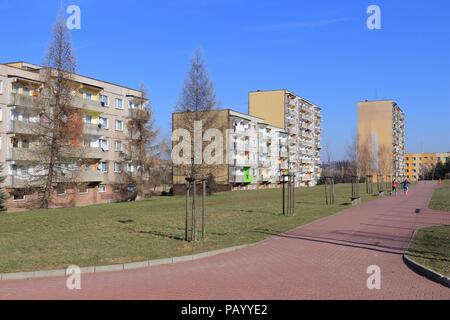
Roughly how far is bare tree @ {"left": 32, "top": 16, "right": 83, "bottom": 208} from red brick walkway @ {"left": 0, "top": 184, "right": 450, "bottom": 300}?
2825 cm

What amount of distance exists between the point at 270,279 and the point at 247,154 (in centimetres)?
6943

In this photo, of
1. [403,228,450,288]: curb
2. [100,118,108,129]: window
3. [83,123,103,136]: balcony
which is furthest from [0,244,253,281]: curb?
[100,118,108,129]: window

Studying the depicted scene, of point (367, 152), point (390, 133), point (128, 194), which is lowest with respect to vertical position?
point (128, 194)

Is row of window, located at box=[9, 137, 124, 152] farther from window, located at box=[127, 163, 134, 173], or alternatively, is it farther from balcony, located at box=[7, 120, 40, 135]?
window, located at box=[127, 163, 134, 173]

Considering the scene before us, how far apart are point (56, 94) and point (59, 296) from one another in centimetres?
3289

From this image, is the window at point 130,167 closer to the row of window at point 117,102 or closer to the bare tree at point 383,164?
the row of window at point 117,102

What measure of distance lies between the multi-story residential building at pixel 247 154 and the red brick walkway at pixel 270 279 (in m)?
45.7

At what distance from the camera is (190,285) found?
760cm

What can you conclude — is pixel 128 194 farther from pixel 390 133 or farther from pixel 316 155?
pixel 390 133

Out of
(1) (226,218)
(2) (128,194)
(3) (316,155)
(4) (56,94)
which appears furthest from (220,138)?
(3) (316,155)

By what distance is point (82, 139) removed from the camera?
44031 mm

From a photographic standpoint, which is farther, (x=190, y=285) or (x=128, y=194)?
→ (x=128, y=194)

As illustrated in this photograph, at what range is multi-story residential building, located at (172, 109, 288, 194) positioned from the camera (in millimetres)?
64688

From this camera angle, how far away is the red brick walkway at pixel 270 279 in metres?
6.99
